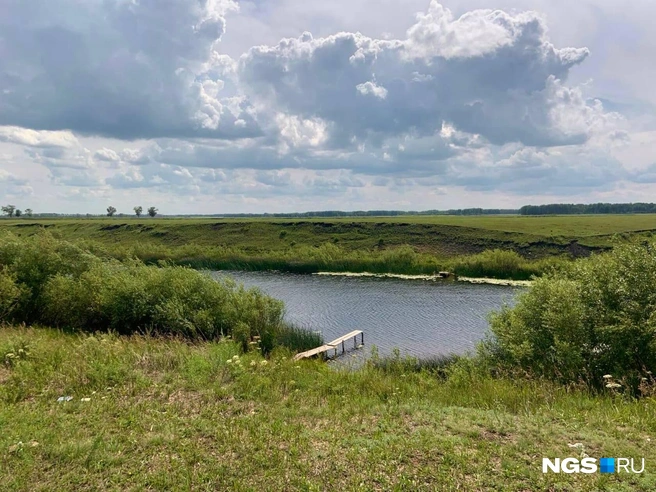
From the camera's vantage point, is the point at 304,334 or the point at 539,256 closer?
the point at 304,334

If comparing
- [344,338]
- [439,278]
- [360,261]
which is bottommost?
[439,278]

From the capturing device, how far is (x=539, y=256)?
5412cm

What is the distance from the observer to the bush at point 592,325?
35.8 feet

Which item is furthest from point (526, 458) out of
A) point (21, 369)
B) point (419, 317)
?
point (419, 317)

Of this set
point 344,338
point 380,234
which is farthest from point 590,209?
point 344,338

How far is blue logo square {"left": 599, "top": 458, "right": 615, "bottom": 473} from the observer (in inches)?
220

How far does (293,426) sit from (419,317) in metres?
20.6

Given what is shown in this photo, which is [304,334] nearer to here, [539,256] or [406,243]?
[539,256]

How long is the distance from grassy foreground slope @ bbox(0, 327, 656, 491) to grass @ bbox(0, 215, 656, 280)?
59.5ft

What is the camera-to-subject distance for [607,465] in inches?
224

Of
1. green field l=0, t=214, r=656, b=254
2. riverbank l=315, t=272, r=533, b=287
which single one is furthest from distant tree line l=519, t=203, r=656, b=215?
riverbank l=315, t=272, r=533, b=287

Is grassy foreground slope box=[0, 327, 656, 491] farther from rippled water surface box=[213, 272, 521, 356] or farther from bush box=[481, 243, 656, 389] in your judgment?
rippled water surface box=[213, 272, 521, 356]

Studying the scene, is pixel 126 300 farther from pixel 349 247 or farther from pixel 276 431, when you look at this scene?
pixel 349 247

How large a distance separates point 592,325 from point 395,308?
17.7 metres
